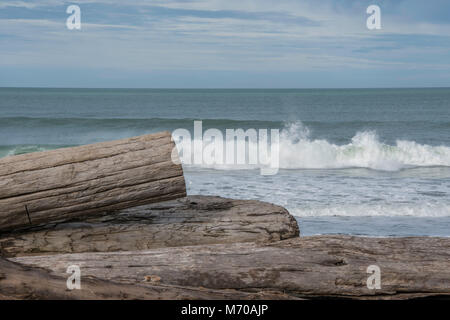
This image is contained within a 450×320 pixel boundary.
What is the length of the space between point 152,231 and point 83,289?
4.60 ft

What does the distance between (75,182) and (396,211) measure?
262 inches

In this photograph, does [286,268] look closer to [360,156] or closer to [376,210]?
[376,210]

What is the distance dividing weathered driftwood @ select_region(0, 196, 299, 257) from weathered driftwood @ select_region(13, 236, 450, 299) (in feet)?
1.55

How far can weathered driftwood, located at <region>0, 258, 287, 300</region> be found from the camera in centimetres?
259

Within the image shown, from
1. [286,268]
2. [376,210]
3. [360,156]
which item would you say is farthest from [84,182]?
[360,156]

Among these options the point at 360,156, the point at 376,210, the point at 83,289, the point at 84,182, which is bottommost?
the point at 376,210

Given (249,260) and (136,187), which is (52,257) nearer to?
(136,187)

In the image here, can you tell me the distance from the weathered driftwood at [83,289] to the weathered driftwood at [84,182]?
100cm

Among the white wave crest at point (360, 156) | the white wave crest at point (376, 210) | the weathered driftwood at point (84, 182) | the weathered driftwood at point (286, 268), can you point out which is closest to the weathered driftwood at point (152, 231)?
the weathered driftwood at point (84, 182)

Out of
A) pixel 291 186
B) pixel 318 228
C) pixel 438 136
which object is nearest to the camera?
pixel 318 228

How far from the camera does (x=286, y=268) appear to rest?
330 centimetres

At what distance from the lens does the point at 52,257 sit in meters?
3.43

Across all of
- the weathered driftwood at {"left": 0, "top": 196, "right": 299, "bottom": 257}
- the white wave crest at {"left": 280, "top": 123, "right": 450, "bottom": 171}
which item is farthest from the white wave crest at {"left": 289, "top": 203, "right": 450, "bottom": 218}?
the white wave crest at {"left": 280, "top": 123, "right": 450, "bottom": 171}
